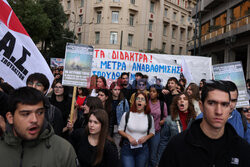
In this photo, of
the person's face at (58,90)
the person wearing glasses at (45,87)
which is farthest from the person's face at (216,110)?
the person's face at (58,90)

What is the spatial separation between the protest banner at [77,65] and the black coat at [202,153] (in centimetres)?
261

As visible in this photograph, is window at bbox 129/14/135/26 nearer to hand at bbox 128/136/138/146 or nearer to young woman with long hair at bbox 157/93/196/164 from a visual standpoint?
young woman with long hair at bbox 157/93/196/164

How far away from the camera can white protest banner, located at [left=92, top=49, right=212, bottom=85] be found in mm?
9477

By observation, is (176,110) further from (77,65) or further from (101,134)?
(77,65)

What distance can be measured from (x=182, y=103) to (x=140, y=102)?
2.36 feet

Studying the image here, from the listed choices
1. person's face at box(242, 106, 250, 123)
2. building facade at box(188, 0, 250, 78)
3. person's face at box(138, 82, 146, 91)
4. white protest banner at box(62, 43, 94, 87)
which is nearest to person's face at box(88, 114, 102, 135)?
white protest banner at box(62, 43, 94, 87)

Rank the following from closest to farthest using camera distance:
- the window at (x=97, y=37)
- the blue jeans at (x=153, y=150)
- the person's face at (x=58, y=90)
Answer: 1. the person's face at (x=58, y=90)
2. the blue jeans at (x=153, y=150)
3. the window at (x=97, y=37)

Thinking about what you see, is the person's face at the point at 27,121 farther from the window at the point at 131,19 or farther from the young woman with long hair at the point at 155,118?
the window at the point at 131,19

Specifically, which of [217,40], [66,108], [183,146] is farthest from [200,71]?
[217,40]

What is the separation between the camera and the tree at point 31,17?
64.8ft

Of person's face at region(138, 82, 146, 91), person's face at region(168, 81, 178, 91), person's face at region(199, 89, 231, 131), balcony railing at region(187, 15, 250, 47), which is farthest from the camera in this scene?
balcony railing at region(187, 15, 250, 47)

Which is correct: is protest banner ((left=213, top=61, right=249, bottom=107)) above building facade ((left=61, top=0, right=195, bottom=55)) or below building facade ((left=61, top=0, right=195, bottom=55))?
below

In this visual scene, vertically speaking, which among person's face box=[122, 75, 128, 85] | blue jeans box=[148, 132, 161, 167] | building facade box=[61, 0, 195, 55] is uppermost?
building facade box=[61, 0, 195, 55]

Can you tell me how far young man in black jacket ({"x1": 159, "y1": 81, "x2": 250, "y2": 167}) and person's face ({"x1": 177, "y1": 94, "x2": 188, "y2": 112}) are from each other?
7.57 ft
